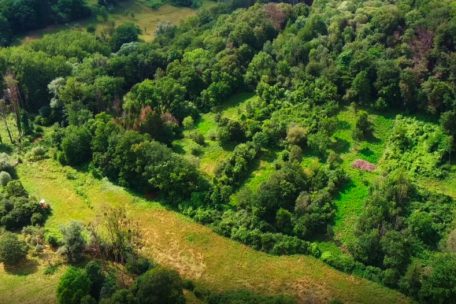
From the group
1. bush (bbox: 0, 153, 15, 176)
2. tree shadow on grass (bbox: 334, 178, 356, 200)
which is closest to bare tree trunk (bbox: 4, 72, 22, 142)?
bush (bbox: 0, 153, 15, 176)

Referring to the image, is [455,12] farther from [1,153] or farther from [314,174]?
[1,153]

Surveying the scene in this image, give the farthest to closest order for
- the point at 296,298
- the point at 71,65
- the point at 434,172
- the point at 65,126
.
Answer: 1. the point at 71,65
2. the point at 65,126
3. the point at 434,172
4. the point at 296,298

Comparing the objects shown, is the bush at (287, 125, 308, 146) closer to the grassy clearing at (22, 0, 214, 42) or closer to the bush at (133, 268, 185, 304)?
the bush at (133, 268, 185, 304)

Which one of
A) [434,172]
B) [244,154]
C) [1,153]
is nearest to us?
[434,172]

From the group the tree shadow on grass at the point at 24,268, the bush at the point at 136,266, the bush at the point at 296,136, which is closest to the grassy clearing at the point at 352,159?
the bush at the point at 296,136

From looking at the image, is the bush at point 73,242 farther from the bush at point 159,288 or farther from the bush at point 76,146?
the bush at point 76,146

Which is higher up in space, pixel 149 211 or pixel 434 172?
pixel 434 172

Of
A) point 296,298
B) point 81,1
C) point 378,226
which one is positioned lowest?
point 296,298

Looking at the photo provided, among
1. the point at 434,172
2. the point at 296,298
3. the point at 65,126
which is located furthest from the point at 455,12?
the point at 65,126
